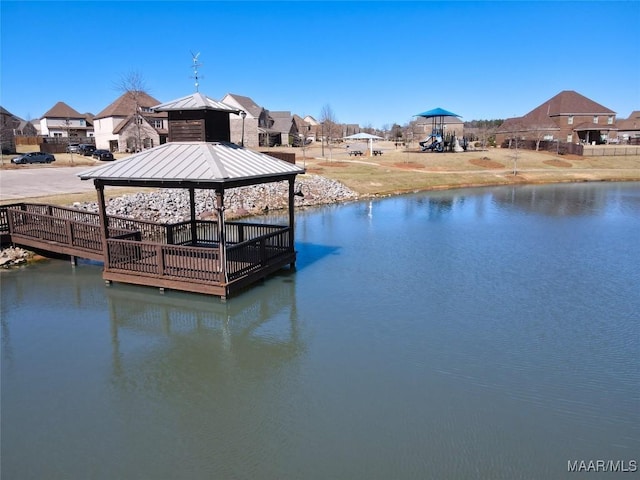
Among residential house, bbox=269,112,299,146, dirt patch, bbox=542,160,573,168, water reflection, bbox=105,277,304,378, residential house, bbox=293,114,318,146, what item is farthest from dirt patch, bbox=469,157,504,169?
water reflection, bbox=105,277,304,378

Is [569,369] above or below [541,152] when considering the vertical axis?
below

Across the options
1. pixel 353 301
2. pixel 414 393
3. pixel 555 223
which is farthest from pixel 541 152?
pixel 414 393

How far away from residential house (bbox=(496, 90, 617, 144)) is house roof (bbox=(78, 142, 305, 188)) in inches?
2585

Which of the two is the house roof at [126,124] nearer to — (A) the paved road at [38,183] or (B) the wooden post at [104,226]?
(A) the paved road at [38,183]

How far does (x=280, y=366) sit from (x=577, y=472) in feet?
Answer: 18.6

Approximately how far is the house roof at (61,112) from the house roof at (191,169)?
80916 millimetres

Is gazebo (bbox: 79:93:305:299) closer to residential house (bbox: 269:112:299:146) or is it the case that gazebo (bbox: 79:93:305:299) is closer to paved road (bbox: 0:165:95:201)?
paved road (bbox: 0:165:95:201)

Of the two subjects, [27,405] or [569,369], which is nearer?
[27,405]

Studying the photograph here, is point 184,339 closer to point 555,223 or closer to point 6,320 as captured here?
point 6,320

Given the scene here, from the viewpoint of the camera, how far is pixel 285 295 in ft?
48.1

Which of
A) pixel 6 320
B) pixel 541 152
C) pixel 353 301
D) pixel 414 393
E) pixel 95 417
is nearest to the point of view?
pixel 95 417

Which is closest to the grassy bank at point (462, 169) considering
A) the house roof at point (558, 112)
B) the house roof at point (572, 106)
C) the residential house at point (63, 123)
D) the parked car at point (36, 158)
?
the house roof at point (558, 112)

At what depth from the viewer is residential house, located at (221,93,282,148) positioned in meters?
70.2

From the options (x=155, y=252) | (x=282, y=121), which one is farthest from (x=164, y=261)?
(x=282, y=121)
